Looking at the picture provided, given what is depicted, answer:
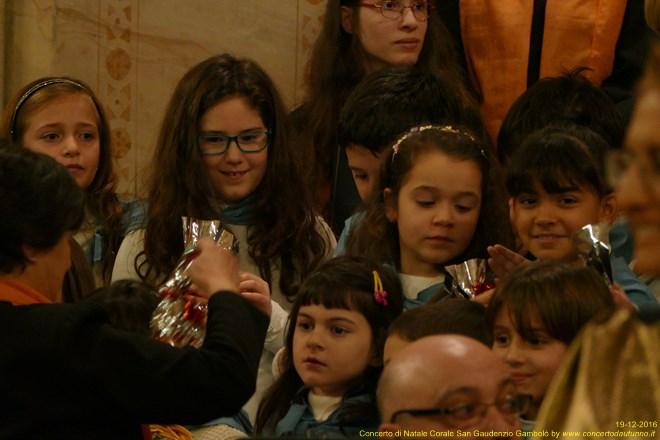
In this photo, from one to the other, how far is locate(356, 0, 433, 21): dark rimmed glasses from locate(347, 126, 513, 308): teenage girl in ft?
3.63

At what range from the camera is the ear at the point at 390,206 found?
14.2 feet

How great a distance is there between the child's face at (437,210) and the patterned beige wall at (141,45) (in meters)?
2.27

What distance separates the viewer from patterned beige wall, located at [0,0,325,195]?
6164 mm

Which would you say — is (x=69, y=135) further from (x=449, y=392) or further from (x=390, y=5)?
(x=449, y=392)

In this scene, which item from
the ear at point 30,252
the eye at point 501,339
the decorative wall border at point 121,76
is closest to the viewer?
the ear at point 30,252

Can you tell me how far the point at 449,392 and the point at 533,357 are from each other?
1033 millimetres

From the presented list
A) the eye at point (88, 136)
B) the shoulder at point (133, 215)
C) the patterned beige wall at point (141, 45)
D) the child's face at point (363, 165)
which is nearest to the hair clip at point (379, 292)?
the child's face at point (363, 165)

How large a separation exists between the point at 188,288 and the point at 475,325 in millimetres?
772

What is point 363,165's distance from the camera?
4785 mm

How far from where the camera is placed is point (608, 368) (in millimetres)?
1652

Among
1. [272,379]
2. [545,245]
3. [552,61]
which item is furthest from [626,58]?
[272,379]

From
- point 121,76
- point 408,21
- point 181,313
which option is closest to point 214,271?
point 181,313

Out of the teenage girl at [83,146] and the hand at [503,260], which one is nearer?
the hand at [503,260]

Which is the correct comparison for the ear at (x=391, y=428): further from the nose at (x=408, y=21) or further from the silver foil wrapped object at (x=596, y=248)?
the nose at (x=408, y=21)
